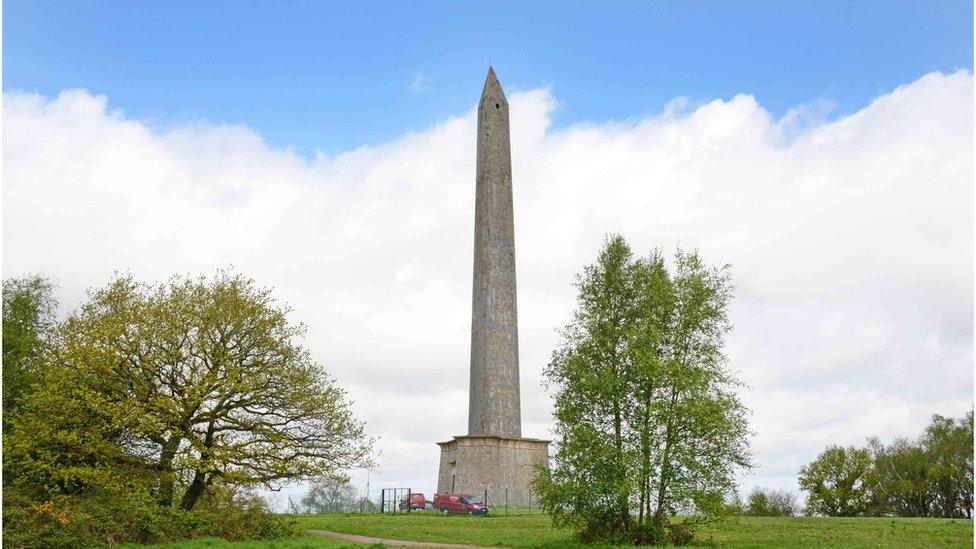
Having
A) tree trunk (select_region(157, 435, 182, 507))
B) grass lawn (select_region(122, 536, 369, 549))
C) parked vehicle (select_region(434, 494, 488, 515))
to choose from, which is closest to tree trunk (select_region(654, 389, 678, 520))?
grass lawn (select_region(122, 536, 369, 549))

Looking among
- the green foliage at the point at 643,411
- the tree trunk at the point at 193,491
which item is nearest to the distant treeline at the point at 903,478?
the green foliage at the point at 643,411

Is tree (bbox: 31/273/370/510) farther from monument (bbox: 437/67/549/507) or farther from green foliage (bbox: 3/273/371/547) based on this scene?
monument (bbox: 437/67/549/507)

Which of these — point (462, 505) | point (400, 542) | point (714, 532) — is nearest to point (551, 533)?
point (400, 542)

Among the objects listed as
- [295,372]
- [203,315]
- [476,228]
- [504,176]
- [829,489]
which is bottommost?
[829,489]

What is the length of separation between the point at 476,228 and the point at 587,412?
1032 inches

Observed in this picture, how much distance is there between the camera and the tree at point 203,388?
24438 millimetres

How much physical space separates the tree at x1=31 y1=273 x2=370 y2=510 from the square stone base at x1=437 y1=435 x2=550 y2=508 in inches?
638

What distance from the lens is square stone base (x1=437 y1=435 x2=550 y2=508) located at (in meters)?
41.7

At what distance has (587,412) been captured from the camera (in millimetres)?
22047

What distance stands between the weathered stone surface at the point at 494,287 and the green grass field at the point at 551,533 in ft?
33.4

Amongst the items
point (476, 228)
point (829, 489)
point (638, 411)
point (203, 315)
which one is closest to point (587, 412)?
point (638, 411)

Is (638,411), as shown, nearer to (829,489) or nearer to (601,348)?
(601,348)

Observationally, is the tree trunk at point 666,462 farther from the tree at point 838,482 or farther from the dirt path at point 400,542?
Answer: the tree at point 838,482

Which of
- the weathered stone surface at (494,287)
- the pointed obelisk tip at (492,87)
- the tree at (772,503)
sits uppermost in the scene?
the pointed obelisk tip at (492,87)
